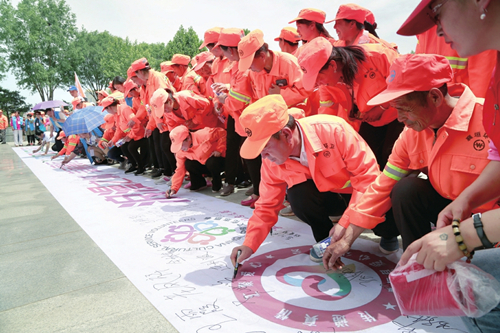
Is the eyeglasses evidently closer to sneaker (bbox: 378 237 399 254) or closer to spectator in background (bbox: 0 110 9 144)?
sneaker (bbox: 378 237 399 254)

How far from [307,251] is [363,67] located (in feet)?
4.18

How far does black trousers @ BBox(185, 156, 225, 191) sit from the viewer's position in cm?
436

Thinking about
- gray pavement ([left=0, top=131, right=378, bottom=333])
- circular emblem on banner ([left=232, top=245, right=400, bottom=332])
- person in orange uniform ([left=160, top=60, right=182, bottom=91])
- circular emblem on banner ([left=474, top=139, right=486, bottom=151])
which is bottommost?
gray pavement ([left=0, top=131, right=378, bottom=333])

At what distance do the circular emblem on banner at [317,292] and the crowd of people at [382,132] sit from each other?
146mm

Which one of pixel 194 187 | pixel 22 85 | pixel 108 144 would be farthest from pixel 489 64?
pixel 22 85

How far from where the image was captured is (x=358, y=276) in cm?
188

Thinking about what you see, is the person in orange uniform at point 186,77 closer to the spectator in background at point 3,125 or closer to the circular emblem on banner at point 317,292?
the circular emblem on banner at point 317,292

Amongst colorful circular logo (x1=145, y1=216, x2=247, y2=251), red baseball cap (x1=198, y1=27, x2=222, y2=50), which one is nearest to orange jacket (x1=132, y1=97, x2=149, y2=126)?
red baseball cap (x1=198, y1=27, x2=222, y2=50)

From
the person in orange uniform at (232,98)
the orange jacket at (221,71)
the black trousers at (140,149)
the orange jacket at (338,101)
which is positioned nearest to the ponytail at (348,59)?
the orange jacket at (338,101)

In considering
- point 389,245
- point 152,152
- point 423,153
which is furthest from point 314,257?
point 152,152

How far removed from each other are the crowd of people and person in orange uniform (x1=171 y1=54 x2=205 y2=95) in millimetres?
1291

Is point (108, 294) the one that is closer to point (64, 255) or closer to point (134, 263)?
point (134, 263)

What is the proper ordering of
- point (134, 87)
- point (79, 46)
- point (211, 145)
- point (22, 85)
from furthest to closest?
point (79, 46) → point (22, 85) → point (134, 87) → point (211, 145)

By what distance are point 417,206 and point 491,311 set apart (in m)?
0.74
